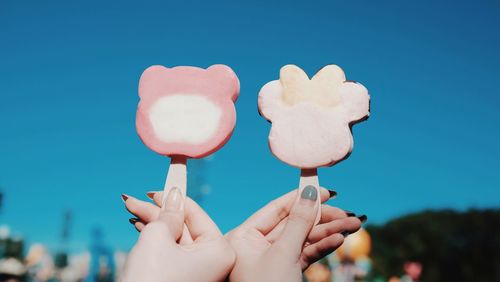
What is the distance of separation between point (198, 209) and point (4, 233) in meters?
14.5

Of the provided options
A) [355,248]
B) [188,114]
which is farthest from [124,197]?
[355,248]

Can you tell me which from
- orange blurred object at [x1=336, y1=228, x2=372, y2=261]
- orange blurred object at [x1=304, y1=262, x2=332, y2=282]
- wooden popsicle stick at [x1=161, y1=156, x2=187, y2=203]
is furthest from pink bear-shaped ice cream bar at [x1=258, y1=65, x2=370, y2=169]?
orange blurred object at [x1=304, y1=262, x2=332, y2=282]

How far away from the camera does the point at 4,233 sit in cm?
1470

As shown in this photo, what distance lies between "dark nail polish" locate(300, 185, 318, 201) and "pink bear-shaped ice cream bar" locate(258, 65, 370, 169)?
0.14 meters

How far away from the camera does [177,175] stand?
95.0 inches

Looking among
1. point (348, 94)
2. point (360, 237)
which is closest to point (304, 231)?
point (348, 94)

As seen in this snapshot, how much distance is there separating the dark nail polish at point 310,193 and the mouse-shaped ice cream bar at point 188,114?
0.50 meters

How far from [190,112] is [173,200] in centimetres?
47

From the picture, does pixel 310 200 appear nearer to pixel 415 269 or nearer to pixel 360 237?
pixel 360 237

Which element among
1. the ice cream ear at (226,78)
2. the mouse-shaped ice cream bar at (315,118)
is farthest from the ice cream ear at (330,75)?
the ice cream ear at (226,78)

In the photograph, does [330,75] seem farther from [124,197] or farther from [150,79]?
[124,197]

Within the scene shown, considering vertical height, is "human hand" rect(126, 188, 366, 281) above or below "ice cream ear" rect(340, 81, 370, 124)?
below

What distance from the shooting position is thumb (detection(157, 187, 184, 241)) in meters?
2.12

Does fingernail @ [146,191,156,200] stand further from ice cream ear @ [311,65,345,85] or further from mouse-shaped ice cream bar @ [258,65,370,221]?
ice cream ear @ [311,65,345,85]
